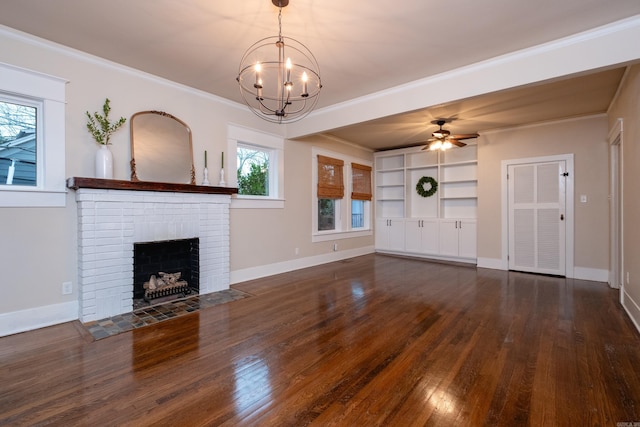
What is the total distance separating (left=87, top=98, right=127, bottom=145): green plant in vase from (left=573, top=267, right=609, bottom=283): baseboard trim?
22.6 feet

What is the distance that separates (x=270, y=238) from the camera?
4980mm

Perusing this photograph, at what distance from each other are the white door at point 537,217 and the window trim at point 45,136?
6562mm

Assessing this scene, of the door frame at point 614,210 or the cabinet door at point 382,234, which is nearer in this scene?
the door frame at point 614,210

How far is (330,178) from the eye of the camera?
6172mm

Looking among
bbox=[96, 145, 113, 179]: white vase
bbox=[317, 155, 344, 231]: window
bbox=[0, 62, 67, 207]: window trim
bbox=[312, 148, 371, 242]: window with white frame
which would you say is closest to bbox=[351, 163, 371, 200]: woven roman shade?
bbox=[312, 148, 371, 242]: window with white frame

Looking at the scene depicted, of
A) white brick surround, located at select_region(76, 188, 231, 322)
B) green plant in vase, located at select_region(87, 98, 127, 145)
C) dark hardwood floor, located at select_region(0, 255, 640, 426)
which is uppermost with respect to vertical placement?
green plant in vase, located at select_region(87, 98, 127, 145)

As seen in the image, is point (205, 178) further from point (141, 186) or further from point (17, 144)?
point (17, 144)

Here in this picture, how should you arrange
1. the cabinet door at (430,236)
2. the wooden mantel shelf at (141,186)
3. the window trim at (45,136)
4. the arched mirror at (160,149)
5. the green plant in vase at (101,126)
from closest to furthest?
1. the window trim at (45,136)
2. the wooden mantel shelf at (141,186)
3. the green plant in vase at (101,126)
4. the arched mirror at (160,149)
5. the cabinet door at (430,236)


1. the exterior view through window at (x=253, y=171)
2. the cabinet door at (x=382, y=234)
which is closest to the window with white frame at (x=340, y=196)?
the cabinet door at (x=382, y=234)

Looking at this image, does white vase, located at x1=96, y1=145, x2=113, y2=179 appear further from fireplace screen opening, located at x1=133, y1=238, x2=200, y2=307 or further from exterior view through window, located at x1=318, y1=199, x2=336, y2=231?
exterior view through window, located at x1=318, y1=199, x2=336, y2=231

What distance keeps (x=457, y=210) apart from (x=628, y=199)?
3385 millimetres

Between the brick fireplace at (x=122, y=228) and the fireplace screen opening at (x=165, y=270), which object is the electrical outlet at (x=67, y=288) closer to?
the brick fireplace at (x=122, y=228)

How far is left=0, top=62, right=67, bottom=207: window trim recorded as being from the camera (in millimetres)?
2727

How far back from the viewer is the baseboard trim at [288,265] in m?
4.51
